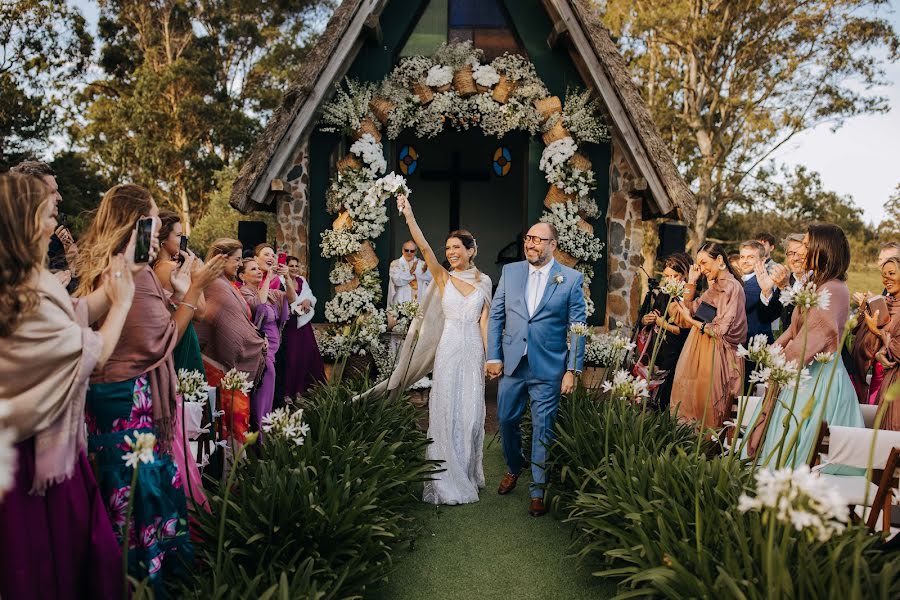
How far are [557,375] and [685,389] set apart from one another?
184 cm

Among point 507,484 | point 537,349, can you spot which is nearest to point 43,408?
point 537,349

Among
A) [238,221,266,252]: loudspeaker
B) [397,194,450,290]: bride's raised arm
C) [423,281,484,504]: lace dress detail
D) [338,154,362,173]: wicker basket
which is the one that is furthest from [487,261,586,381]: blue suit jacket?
[238,221,266,252]: loudspeaker

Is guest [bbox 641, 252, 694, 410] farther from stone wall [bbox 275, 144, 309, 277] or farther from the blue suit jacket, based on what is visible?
stone wall [bbox 275, 144, 309, 277]

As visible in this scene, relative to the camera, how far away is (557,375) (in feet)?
17.8

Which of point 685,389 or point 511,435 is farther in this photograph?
point 685,389

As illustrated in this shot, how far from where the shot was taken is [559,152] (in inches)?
367

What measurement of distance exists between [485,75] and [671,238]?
370 cm

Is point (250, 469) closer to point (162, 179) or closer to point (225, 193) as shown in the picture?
point (225, 193)

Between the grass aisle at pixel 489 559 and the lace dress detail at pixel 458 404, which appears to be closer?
the grass aisle at pixel 489 559

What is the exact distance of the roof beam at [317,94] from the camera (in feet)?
29.0

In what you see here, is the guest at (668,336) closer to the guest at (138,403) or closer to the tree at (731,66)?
the guest at (138,403)

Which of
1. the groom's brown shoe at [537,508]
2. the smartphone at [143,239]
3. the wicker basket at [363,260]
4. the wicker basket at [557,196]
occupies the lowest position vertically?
the groom's brown shoe at [537,508]

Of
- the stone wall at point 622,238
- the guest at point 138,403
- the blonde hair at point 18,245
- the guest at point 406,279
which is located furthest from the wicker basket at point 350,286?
the blonde hair at point 18,245

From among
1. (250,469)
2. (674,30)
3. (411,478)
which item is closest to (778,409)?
(411,478)
